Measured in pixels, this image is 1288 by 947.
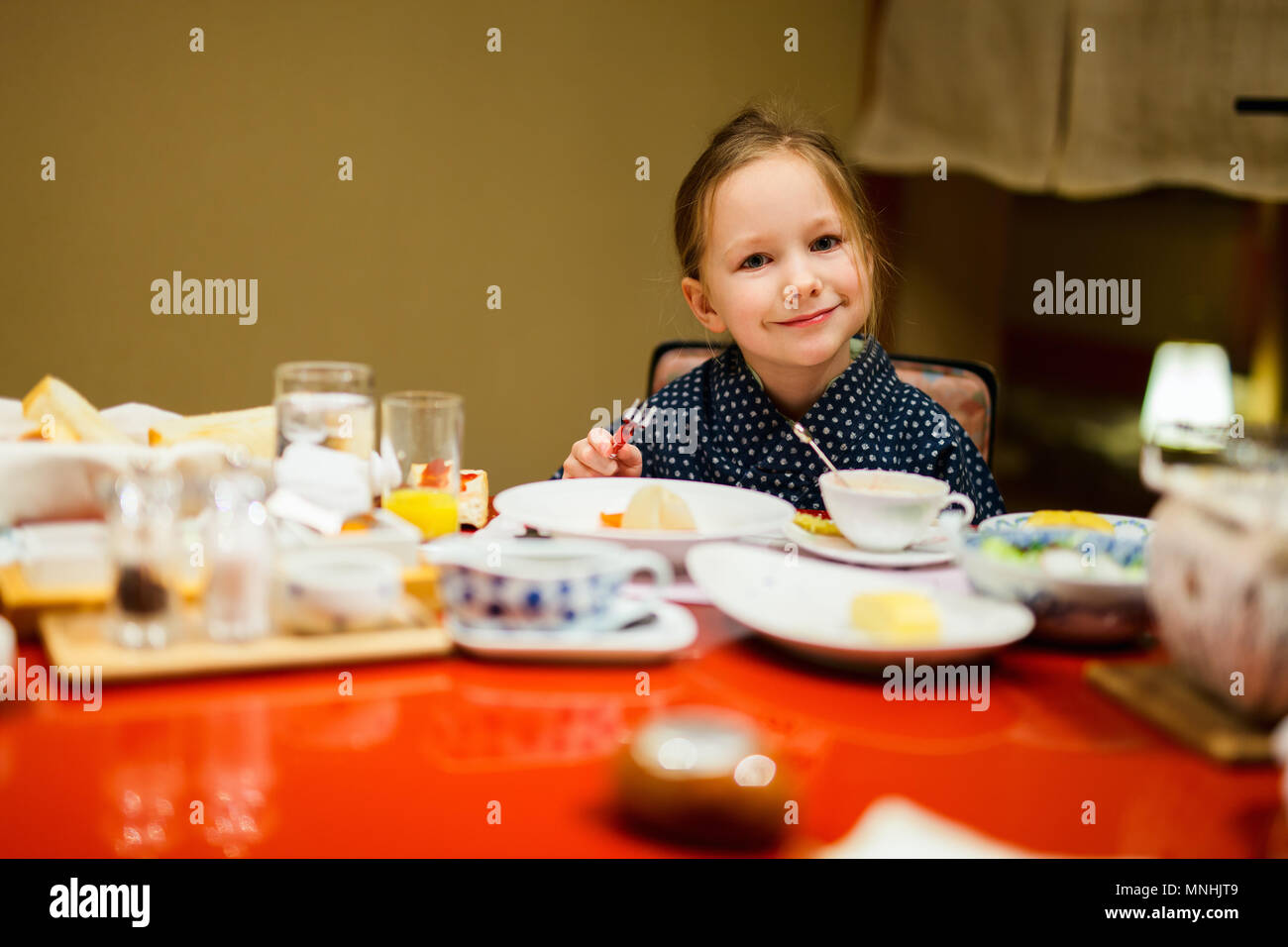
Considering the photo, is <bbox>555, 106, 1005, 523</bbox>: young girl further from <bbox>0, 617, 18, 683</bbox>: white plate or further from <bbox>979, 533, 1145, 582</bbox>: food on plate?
<bbox>0, 617, 18, 683</bbox>: white plate

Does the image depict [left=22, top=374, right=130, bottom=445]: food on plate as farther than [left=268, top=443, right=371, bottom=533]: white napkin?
Yes

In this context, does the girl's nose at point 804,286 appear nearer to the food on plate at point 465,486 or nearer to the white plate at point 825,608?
the food on plate at point 465,486

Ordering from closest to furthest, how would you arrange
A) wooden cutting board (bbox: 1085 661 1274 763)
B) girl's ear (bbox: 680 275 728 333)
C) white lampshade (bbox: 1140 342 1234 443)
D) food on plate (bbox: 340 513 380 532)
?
wooden cutting board (bbox: 1085 661 1274 763)
food on plate (bbox: 340 513 380 532)
girl's ear (bbox: 680 275 728 333)
white lampshade (bbox: 1140 342 1234 443)

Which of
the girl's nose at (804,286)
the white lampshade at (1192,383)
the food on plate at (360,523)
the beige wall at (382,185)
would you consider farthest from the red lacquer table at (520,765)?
the white lampshade at (1192,383)

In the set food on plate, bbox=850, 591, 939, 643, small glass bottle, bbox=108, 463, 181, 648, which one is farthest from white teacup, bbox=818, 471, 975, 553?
small glass bottle, bbox=108, 463, 181, 648

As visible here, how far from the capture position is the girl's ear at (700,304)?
6.76 feet

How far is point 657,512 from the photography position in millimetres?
1227

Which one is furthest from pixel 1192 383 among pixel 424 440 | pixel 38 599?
pixel 38 599

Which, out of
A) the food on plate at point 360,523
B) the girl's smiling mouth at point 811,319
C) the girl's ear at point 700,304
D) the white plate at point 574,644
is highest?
the girl's ear at point 700,304

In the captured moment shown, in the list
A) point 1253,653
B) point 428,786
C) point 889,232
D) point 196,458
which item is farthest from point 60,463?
point 889,232

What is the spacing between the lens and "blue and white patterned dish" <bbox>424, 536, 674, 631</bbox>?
36.5 inches

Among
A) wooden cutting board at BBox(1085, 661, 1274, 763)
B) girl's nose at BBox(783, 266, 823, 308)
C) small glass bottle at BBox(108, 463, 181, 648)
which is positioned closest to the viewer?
wooden cutting board at BBox(1085, 661, 1274, 763)

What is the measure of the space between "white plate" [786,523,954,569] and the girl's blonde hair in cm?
68

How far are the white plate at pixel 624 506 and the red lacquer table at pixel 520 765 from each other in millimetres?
270
